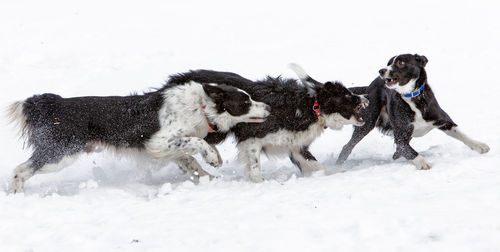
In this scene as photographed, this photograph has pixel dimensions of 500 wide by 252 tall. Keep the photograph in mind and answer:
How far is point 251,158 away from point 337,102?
44.8 inches

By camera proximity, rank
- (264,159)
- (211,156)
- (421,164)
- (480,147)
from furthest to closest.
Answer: (264,159) < (211,156) < (480,147) < (421,164)

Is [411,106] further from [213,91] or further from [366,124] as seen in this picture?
[213,91]

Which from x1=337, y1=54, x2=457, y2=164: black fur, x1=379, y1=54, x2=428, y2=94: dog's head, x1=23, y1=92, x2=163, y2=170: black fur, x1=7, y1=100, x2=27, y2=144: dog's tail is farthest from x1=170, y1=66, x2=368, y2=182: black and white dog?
x1=7, y1=100, x2=27, y2=144: dog's tail

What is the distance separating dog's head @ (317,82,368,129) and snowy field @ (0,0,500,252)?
662mm

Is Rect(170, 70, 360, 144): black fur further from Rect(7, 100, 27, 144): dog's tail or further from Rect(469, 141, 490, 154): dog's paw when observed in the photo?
Rect(7, 100, 27, 144): dog's tail

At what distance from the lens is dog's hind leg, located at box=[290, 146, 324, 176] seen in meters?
6.35

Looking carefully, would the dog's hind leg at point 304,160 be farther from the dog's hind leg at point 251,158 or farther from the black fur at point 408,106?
the black fur at point 408,106

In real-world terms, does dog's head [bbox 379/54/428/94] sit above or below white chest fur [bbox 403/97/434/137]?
above

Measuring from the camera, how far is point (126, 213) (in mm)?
4578

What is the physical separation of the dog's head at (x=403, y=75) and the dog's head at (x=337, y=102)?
51 centimetres

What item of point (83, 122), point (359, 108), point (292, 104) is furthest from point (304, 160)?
point (83, 122)

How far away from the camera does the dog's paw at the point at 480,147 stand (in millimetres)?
5719

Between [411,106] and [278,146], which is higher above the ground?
[411,106]

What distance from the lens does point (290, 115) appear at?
615 cm
